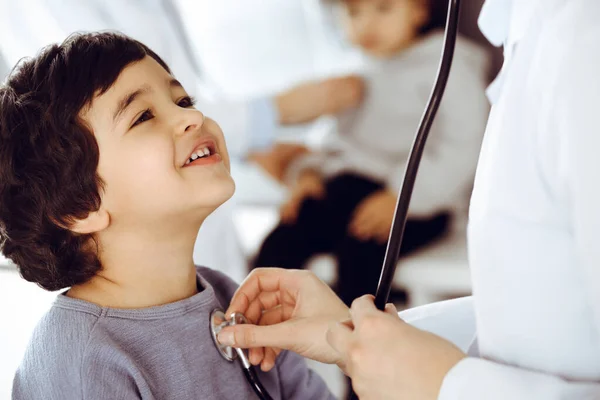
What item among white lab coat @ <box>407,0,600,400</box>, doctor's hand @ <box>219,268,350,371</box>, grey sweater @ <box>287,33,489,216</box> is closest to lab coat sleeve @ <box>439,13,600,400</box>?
white lab coat @ <box>407,0,600,400</box>

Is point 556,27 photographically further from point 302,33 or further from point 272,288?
point 302,33

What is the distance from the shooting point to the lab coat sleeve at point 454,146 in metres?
1.99

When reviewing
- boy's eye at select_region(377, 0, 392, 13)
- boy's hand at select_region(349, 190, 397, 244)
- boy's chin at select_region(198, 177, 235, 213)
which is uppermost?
boy's eye at select_region(377, 0, 392, 13)

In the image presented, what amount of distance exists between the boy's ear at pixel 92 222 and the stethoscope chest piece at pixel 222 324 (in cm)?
19

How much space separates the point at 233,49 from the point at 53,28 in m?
1.19

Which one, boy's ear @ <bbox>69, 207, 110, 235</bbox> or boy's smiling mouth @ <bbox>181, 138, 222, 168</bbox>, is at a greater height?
boy's smiling mouth @ <bbox>181, 138, 222, 168</bbox>

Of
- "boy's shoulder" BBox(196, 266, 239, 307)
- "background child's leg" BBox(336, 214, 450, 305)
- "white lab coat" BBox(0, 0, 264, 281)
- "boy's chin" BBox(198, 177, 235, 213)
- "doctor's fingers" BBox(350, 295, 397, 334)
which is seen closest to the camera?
"doctor's fingers" BBox(350, 295, 397, 334)

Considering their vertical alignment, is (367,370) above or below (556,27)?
below

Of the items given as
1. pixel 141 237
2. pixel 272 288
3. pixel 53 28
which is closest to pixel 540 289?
pixel 272 288

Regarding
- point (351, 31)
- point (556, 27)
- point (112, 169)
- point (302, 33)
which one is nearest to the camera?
point (556, 27)

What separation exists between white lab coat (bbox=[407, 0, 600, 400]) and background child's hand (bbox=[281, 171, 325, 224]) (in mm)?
1439

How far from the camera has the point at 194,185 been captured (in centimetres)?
88

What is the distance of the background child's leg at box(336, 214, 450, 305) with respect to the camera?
1887mm

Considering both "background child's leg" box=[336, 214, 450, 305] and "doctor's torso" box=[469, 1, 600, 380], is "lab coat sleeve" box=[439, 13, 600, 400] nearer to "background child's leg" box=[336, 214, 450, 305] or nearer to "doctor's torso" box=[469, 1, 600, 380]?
"doctor's torso" box=[469, 1, 600, 380]
